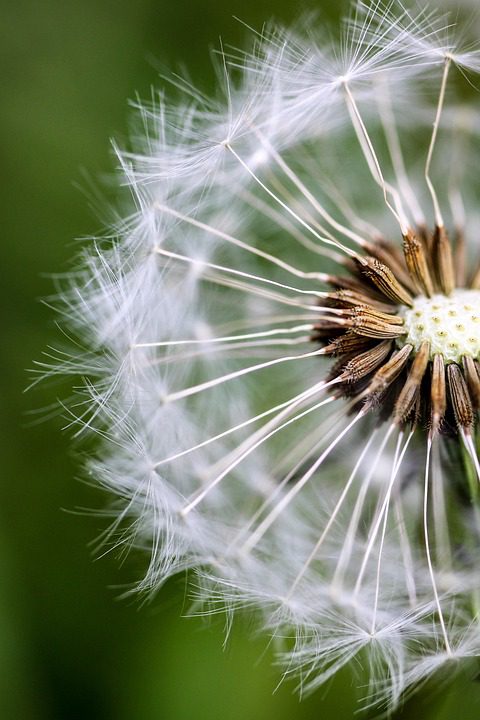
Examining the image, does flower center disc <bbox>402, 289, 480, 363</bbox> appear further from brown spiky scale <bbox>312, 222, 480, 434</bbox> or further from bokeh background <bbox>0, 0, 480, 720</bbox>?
bokeh background <bbox>0, 0, 480, 720</bbox>

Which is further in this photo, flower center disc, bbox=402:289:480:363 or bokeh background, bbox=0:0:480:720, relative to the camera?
bokeh background, bbox=0:0:480:720

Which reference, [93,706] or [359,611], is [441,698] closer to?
[359,611]

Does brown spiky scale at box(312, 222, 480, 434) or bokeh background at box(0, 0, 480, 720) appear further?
bokeh background at box(0, 0, 480, 720)

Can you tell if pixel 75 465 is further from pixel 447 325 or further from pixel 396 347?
pixel 447 325

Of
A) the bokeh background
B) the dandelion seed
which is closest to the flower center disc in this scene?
the dandelion seed

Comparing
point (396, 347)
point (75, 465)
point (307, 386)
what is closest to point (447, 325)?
point (396, 347)
